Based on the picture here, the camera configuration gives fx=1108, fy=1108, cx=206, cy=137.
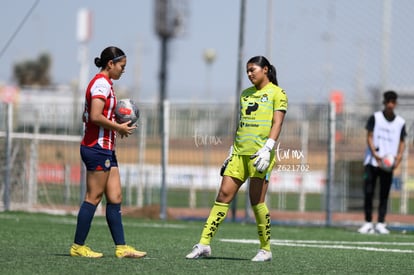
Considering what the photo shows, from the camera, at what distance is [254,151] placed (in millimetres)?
11000

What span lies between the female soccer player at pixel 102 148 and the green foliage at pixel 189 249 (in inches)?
10.6

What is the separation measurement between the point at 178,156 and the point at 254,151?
10.7 m

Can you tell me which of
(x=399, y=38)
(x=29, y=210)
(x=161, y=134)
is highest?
(x=399, y=38)

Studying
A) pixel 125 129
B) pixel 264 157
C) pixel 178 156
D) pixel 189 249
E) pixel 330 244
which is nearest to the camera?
pixel 264 157

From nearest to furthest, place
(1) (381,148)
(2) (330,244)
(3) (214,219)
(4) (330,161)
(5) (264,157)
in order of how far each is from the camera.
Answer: (5) (264,157)
(3) (214,219)
(2) (330,244)
(1) (381,148)
(4) (330,161)

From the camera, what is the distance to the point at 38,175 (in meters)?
A: 22.4

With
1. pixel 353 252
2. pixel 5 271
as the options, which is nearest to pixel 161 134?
pixel 353 252

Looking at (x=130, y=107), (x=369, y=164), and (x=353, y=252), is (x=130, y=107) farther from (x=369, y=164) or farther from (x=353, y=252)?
(x=369, y=164)

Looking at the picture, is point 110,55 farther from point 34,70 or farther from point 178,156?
point 34,70

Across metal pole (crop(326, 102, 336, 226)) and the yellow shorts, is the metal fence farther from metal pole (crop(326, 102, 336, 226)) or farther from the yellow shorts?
the yellow shorts

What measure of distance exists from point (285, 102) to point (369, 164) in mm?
6516

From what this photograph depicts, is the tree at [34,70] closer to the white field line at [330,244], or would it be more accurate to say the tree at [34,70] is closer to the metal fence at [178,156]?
the metal fence at [178,156]

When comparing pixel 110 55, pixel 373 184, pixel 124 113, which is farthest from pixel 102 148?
pixel 373 184

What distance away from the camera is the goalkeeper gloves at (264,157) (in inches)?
425
